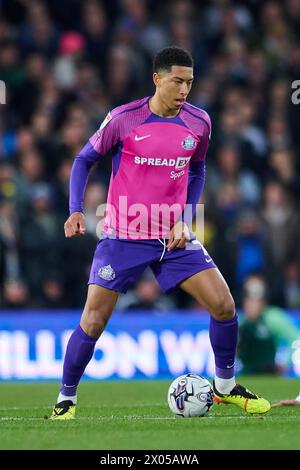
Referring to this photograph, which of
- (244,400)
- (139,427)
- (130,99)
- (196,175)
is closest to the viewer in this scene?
(139,427)

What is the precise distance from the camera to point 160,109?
27.0 ft

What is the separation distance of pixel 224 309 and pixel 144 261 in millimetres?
640

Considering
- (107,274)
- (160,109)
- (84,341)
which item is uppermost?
(160,109)

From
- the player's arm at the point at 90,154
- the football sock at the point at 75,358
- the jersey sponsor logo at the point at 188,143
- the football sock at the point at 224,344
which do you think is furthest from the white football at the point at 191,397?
the jersey sponsor logo at the point at 188,143

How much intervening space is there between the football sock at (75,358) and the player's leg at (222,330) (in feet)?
2.49

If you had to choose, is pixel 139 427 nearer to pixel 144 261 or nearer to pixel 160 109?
pixel 144 261

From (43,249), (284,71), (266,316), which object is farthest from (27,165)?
(284,71)

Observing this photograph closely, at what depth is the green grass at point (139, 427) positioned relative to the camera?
6.68 metres

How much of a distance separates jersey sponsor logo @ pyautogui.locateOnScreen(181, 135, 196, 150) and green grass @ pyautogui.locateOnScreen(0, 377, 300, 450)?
185 centimetres

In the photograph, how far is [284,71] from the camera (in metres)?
17.6

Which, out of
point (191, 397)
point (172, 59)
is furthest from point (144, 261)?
point (172, 59)

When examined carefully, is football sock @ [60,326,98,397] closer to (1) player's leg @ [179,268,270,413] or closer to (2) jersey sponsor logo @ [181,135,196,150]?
(1) player's leg @ [179,268,270,413]

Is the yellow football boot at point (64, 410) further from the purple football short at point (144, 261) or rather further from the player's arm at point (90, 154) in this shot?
the player's arm at point (90, 154)
